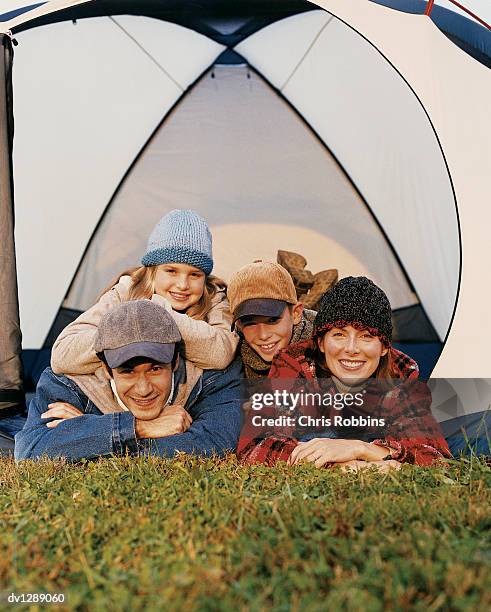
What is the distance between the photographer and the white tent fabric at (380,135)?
4137 mm

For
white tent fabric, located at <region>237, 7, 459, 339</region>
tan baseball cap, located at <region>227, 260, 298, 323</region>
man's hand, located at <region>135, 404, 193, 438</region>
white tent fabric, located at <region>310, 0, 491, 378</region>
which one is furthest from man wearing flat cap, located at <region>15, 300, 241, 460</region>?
white tent fabric, located at <region>237, 7, 459, 339</region>

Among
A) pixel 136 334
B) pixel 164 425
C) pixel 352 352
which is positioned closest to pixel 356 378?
pixel 352 352

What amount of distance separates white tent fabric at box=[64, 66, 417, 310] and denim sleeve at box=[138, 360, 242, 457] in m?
1.63

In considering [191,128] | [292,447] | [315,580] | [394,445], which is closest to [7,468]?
[292,447]

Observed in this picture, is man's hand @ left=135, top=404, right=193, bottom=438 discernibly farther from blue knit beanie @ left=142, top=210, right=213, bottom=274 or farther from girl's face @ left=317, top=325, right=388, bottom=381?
blue knit beanie @ left=142, top=210, right=213, bottom=274

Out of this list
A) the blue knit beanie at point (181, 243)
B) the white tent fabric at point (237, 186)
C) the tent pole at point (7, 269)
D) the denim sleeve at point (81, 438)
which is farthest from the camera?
the white tent fabric at point (237, 186)

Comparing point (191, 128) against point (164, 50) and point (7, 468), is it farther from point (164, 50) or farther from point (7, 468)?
point (7, 468)

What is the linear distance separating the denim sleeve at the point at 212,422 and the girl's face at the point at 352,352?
492 mm

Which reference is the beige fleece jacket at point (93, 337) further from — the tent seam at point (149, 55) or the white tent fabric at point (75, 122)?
the tent seam at point (149, 55)

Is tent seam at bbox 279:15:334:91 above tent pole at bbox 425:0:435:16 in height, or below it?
above

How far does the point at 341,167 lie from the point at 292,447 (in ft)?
7.96

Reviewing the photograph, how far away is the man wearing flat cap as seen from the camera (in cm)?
344

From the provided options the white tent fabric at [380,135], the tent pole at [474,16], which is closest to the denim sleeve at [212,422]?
the white tent fabric at [380,135]

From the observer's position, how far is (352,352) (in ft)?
11.6
